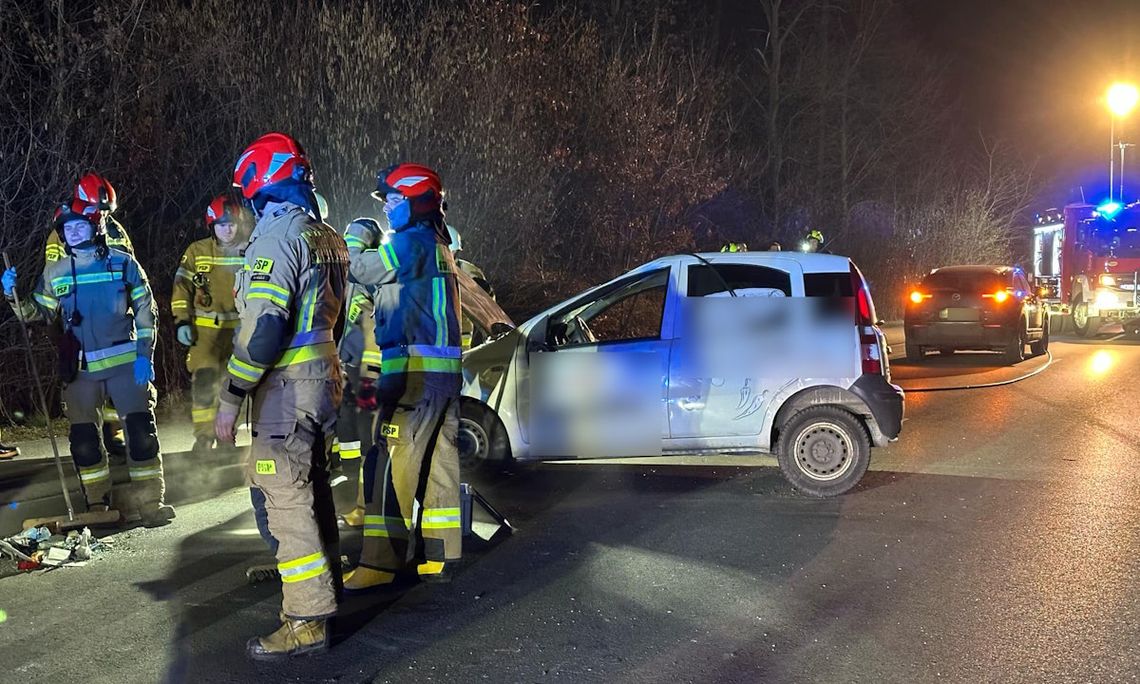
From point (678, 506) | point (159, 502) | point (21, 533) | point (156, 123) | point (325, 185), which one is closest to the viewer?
point (21, 533)

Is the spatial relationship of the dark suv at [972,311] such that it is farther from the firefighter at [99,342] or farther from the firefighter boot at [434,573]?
the firefighter at [99,342]

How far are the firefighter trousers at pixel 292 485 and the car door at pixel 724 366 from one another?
10.7 feet

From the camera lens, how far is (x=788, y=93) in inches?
1190

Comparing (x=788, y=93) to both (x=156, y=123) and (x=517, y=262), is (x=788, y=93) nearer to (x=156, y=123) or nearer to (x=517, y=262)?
(x=517, y=262)

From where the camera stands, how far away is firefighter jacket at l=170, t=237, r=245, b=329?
7727 millimetres

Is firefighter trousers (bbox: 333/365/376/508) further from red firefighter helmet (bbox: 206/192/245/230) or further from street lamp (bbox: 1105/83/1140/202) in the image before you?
street lamp (bbox: 1105/83/1140/202)

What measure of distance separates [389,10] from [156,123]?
4.02 m

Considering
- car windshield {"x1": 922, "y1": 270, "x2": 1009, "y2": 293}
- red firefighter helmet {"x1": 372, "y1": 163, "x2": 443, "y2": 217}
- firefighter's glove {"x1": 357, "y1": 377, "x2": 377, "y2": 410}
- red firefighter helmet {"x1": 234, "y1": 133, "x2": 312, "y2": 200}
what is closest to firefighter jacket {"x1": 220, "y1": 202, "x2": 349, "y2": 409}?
red firefighter helmet {"x1": 234, "y1": 133, "x2": 312, "y2": 200}

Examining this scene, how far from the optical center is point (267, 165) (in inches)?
161

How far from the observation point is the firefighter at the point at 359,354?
18.4 feet

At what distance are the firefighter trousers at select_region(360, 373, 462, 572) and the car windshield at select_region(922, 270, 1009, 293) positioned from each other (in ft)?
42.3

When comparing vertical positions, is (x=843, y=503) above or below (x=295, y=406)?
below

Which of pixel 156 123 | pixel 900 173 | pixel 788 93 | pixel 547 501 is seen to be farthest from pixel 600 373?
pixel 900 173

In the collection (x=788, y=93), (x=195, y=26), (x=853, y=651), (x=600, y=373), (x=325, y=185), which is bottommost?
(x=853, y=651)
